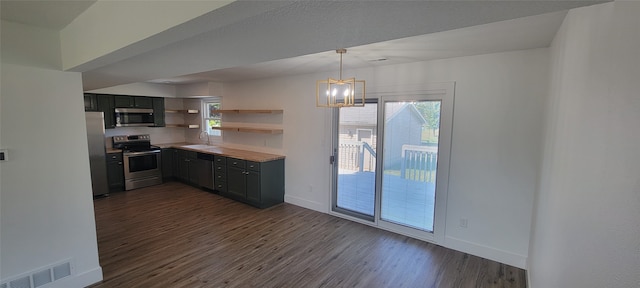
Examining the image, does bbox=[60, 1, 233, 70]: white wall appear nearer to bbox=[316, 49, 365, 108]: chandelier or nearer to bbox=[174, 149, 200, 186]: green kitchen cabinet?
bbox=[316, 49, 365, 108]: chandelier

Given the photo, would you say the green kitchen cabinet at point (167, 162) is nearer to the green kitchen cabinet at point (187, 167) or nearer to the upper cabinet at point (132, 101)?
the green kitchen cabinet at point (187, 167)

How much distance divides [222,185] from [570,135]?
5.11 metres

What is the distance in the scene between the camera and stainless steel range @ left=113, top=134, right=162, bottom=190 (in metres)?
5.66

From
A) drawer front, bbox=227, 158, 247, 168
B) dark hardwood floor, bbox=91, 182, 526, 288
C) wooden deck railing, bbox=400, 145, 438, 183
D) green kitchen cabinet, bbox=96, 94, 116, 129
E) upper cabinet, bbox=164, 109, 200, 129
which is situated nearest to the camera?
dark hardwood floor, bbox=91, 182, 526, 288

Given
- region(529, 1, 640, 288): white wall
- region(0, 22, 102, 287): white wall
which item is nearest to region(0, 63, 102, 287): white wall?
region(0, 22, 102, 287): white wall

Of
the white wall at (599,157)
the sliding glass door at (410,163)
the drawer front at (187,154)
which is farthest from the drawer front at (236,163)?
the white wall at (599,157)

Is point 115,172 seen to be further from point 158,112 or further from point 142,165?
point 158,112

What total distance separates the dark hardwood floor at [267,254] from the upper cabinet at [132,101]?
2349 mm

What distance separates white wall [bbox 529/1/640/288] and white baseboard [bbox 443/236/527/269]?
1.55m

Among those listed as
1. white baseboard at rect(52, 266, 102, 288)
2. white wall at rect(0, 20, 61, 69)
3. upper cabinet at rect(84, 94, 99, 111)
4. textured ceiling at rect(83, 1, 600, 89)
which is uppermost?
white wall at rect(0, 20, 61, 69)

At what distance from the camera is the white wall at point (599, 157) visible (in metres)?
0.74

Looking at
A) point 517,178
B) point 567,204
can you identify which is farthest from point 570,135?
point 517,178

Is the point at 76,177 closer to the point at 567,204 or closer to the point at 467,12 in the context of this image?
the point at 467,12

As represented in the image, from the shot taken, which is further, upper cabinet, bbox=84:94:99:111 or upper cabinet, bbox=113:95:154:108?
upper cabinet, bbox=113:95:154:108
